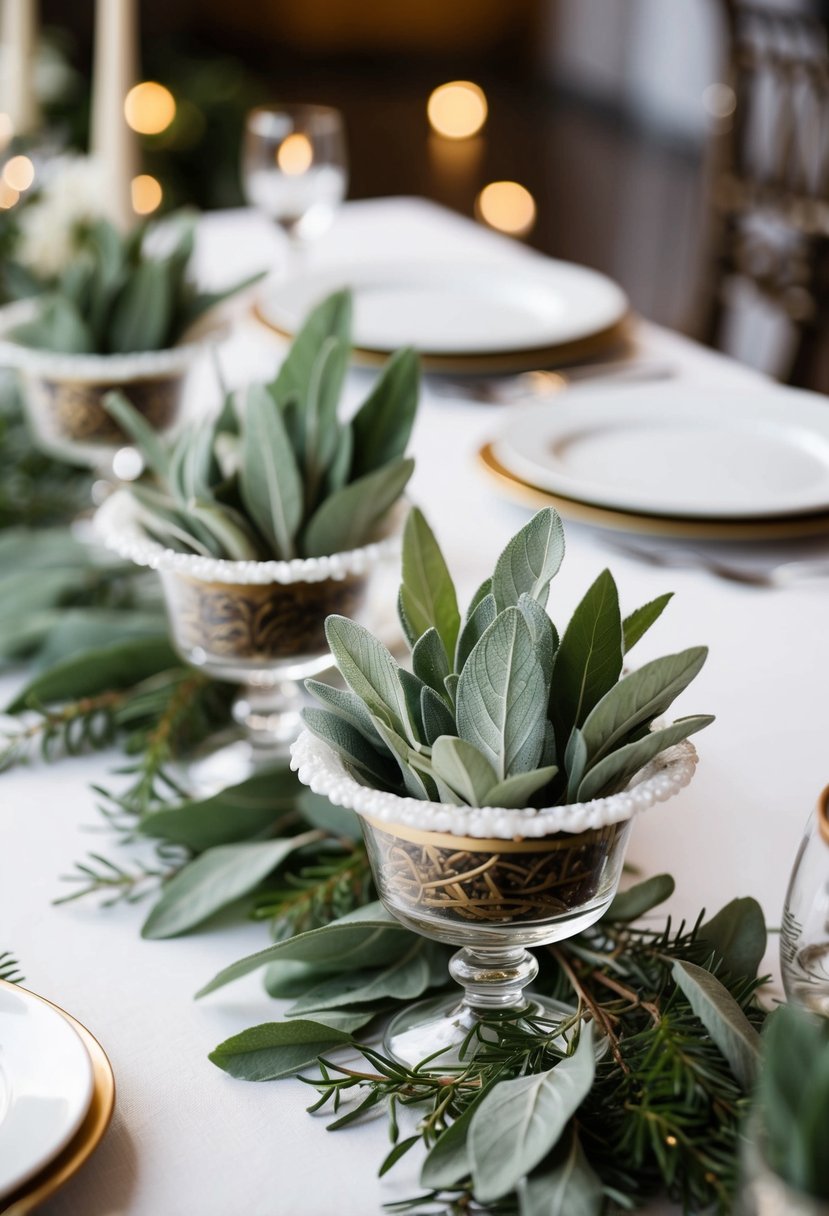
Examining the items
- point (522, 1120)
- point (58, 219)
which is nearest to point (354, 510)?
point (522, 1120)

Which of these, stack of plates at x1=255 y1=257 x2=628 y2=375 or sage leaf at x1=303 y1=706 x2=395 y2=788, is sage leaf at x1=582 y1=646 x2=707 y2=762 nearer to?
sage leaf at x1=303 y1=706 x2=395 y2=788

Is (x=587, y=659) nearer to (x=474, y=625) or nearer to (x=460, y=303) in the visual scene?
(x=474, y=625)

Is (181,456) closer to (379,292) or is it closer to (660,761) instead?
(660,761)

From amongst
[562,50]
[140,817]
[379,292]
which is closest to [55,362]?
[140,817]

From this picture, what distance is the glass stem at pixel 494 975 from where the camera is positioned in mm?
526

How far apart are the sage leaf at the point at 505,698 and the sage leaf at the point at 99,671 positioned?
0.36 m

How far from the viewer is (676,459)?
1065 millimetres

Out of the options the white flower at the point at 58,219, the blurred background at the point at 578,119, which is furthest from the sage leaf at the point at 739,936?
the blurred background at the point at 578,119

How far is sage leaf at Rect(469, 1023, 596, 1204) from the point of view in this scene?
0.43m

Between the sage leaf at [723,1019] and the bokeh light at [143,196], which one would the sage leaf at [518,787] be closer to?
the sage leaf at [723,1019]

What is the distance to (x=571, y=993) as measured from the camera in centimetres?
56

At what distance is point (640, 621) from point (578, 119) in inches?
256

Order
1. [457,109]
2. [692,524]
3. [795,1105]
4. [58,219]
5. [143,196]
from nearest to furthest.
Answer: [795,1105] < [692,524] < [58,219] < [143,196] < [457,109]

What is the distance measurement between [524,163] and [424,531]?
5661 mm
